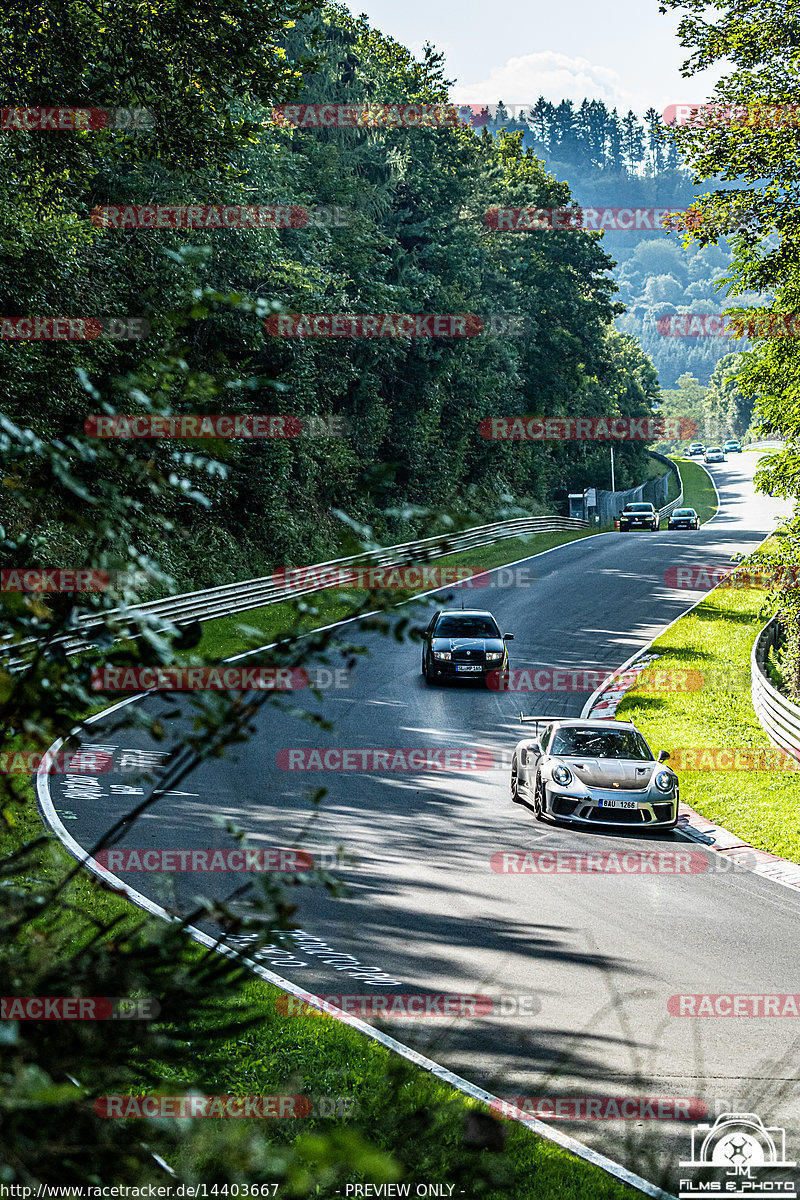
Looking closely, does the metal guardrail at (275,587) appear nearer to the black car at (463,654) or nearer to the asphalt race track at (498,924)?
the asphalt race track at (498,924)

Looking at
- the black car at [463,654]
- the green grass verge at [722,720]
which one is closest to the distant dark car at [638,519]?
the green grass verge at [722,720]

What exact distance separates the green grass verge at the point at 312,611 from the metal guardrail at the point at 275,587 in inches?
2.8

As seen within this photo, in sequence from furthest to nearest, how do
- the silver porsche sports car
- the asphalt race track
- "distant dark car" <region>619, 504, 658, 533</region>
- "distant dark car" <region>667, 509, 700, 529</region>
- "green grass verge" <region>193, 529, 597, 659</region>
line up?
1. "distant dark car" <region>619, 504, 658, 533</region>
2. "distant dark car" <region>667, 509, 700, 529</region>
3. the silver porsche sports car
4. the asphalt race track
5. "green grass verge" <region>193, 529, 597, 659</region>

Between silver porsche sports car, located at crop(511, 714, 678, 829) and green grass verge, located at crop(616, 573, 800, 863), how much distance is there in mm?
1288

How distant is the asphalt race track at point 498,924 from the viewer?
22.0 feet

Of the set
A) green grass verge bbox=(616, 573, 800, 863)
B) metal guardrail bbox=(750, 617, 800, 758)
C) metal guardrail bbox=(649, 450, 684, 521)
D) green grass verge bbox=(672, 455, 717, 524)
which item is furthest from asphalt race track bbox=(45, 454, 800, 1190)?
green grass verge bbox=(672, 455, 717, 524)

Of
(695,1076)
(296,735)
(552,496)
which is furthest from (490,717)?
(552,496)

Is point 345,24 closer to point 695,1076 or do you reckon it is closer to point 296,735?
point 296,735

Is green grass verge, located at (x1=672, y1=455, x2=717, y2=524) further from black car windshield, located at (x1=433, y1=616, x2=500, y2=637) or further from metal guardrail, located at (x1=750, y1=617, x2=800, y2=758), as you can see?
metal guardrail, located at (x1=750, y1=617, x2=800, y2=758)

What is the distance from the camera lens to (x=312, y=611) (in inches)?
112

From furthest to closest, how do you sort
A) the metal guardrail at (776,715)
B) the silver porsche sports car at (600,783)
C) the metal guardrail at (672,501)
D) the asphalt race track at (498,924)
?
the metal guardrail at (672,501) < the metal guardrail at (776,715) < the silver porsche sports car at (600,783) < the asphalt race track at (498,924)

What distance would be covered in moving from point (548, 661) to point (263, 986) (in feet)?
61.3

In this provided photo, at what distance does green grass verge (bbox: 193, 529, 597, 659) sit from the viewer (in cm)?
286

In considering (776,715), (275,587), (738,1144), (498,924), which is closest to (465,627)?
(275,587)
